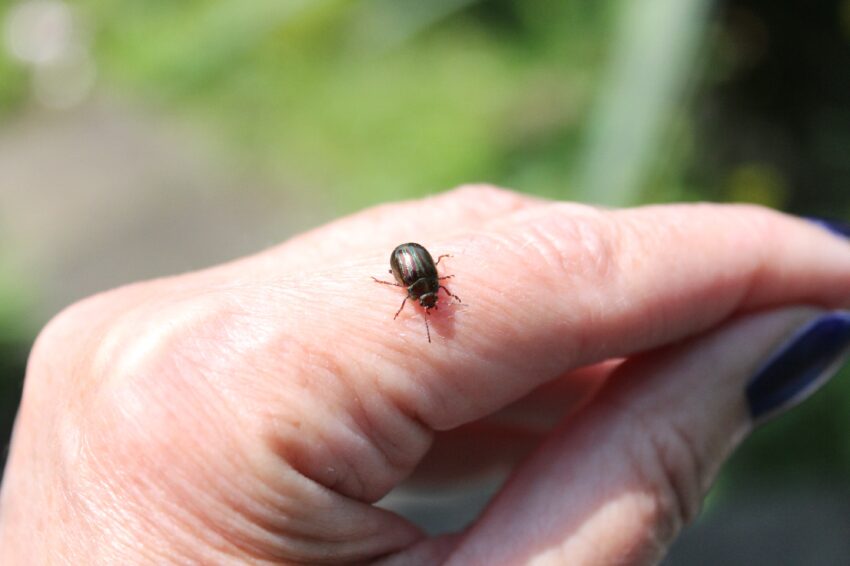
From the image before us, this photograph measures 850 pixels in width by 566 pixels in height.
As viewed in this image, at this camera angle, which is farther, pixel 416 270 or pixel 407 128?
pixel 407 128

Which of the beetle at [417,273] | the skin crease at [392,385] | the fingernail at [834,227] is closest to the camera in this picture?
the skin crease at [392,385]

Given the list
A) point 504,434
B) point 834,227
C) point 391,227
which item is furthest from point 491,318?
point 834,227

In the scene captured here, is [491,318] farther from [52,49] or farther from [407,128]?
[52,49]

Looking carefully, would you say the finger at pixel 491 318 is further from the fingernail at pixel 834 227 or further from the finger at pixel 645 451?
the fingernail at pixel 834 227

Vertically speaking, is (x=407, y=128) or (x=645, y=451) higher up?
(x=407, y=128)

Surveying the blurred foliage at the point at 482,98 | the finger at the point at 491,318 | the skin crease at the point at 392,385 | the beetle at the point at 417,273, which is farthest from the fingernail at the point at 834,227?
the beetle at the point at 417,273

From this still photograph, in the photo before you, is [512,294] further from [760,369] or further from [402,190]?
[402,190]
